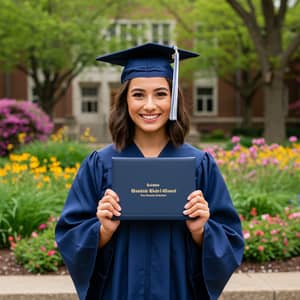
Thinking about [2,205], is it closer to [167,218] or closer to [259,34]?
[167,218]

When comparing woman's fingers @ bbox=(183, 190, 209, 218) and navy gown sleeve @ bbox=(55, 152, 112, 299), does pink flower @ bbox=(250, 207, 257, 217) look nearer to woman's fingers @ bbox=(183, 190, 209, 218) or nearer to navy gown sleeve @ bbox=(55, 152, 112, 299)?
navy gown sleeve @ bbox=(55, 152, 112, 299)

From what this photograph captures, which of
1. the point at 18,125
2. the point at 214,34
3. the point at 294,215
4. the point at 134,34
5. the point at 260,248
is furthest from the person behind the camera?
the point at 214,34

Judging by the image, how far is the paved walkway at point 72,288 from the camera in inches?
160

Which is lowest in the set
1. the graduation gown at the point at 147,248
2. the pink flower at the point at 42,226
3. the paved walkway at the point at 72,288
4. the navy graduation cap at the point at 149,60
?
the paved walkway at the point at 72,288

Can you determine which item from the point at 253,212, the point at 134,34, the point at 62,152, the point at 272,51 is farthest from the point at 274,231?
the point at 134,34

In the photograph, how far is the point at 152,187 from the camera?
211 centimetres

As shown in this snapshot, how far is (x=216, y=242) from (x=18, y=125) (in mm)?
10400

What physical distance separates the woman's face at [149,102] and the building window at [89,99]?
101ft

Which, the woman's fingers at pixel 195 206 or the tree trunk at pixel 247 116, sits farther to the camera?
the tree trunk at pixel 247 116

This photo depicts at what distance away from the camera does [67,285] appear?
13.8 feet

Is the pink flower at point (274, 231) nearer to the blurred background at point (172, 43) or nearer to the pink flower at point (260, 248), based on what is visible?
the pink flower at point (260, 248)

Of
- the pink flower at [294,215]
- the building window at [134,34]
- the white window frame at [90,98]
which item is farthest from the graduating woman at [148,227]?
the white window frame at [90,98]

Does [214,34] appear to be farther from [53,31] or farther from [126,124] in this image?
[126,124]

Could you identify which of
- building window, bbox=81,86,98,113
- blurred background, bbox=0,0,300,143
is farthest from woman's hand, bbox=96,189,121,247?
building window, bbox=81,86,98,113
